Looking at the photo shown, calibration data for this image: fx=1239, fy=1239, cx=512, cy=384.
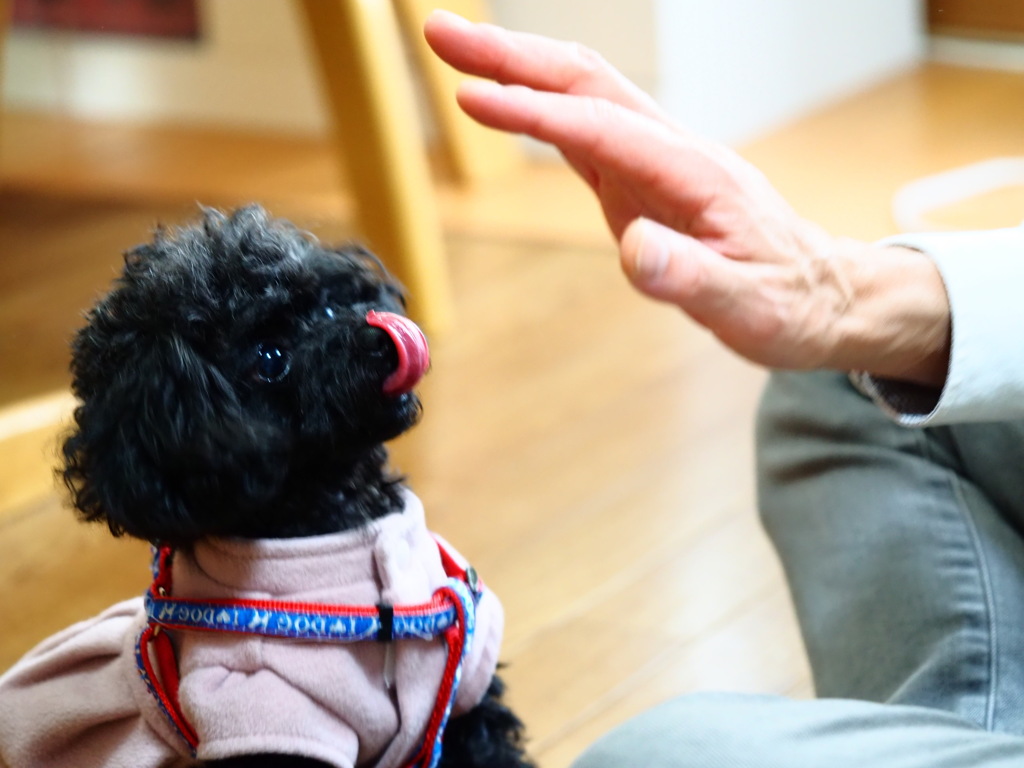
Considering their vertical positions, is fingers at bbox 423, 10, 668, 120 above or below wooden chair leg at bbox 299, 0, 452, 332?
above

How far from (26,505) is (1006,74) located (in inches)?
96.6

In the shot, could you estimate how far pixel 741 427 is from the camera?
1.65 meters

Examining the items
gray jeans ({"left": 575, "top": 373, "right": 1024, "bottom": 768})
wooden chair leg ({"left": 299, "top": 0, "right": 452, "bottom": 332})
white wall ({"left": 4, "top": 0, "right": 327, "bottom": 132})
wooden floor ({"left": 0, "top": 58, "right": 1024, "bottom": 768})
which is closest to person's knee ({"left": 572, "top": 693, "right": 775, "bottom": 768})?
gray jeans ({"left": 575, "top": 373, "right": 1024, "bottom": 768})

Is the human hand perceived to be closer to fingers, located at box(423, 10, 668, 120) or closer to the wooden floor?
fingers, located at box(423, 10, 668, 120)

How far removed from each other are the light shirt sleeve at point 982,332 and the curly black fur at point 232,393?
1.08ft

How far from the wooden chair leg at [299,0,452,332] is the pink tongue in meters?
1.13

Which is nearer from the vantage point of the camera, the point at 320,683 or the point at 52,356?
the point at 320,683

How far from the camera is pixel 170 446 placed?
0.70m

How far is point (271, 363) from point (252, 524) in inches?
3.9

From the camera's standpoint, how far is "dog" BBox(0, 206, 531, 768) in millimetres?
708

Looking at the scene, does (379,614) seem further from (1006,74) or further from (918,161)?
(1006,74)

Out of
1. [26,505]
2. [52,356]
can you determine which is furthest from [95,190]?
[26,505]

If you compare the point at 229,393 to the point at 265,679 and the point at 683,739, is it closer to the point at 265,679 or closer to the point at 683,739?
the point at 265,679

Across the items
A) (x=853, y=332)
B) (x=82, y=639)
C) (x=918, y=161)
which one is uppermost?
(x=853, y=332)
